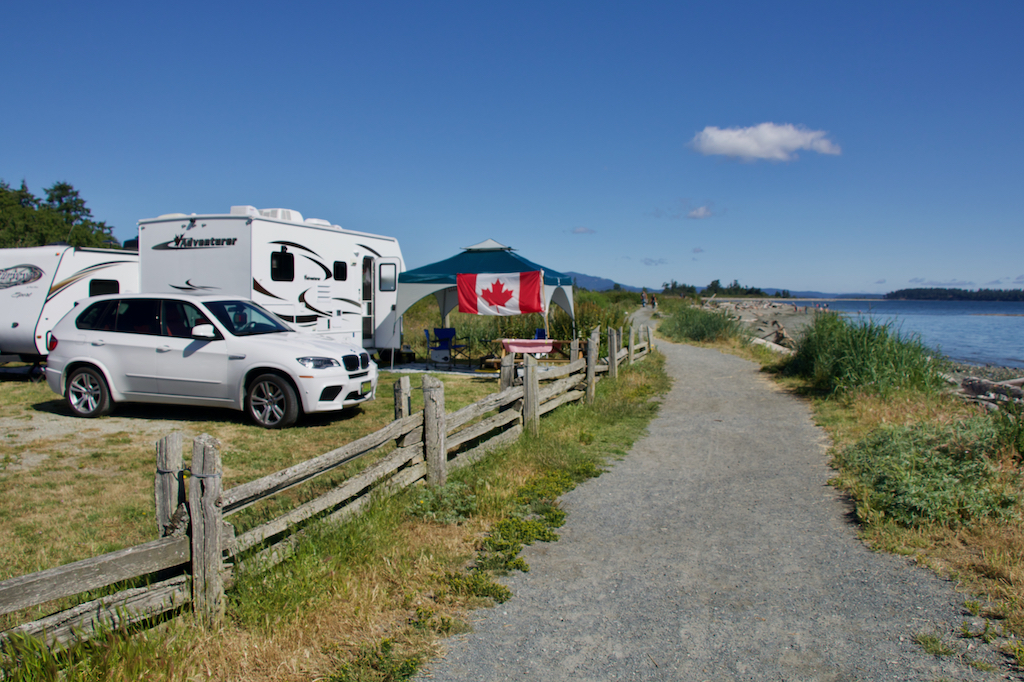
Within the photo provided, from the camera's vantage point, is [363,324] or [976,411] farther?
[363,324]

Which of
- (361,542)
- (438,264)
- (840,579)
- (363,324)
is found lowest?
(840,579)

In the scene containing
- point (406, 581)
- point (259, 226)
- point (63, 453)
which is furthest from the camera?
point (259, 226)

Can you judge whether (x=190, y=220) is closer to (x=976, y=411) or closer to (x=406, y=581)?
(x=406, y=581)

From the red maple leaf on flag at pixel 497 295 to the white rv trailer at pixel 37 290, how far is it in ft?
26.7

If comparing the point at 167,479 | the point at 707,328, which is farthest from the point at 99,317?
the point at 707,328

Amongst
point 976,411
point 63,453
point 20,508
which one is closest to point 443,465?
point 20,508

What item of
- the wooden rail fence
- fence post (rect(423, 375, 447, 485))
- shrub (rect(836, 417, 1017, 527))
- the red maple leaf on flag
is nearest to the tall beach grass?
the red maple leaf on flag

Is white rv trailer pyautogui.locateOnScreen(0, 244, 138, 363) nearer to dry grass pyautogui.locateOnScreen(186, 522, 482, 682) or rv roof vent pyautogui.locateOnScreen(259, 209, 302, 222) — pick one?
rv roof vent pyautogui.locateOnScreen(259, 209, 302, 222)

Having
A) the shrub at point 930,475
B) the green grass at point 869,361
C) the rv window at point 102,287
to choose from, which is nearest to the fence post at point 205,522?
the shrub at point 930,475

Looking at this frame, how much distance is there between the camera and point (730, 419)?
988cm

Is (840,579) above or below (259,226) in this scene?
below

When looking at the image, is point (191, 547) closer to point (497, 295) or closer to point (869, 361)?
point (869, 361)

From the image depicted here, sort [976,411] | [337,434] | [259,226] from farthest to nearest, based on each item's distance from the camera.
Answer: [259,226], [976,411], [337,434]

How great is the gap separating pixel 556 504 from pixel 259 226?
842 cm
